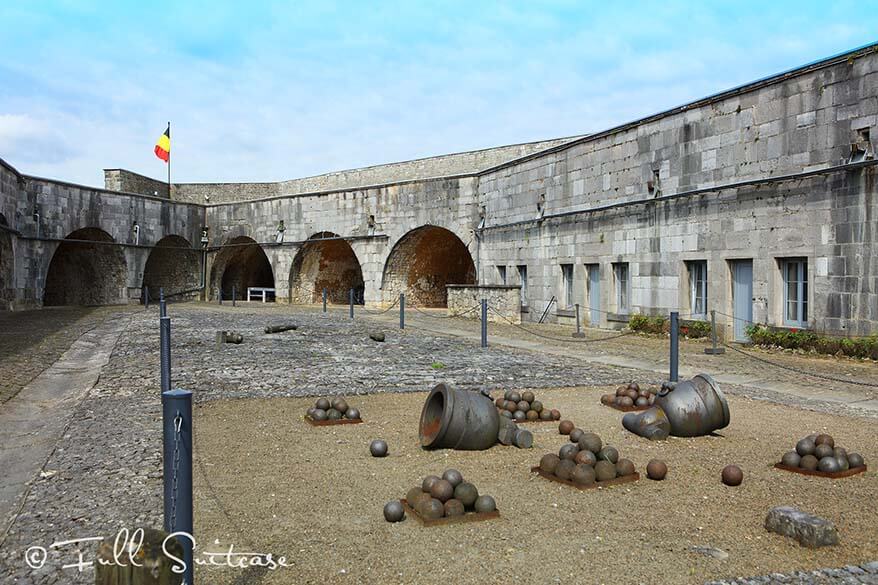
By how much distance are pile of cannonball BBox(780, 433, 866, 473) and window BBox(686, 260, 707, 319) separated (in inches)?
401

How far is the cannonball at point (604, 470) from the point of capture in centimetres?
511

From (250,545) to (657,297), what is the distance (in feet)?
46.4

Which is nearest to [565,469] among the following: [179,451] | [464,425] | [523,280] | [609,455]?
[609,455]

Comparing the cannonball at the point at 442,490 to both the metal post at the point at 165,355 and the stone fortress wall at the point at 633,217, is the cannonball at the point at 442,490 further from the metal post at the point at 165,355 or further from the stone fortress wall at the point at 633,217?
the stone fortress wall at the point at 633,217

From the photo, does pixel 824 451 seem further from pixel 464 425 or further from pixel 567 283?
pixel 567 283

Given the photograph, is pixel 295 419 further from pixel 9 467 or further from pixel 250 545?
pixel 250 545

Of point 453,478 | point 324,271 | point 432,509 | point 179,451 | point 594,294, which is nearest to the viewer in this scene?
point 179,451

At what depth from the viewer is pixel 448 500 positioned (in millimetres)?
4371

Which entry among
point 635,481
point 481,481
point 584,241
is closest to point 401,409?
point 481,481

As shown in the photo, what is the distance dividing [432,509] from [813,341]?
35.6 ft

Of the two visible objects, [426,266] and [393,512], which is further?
[426,266]

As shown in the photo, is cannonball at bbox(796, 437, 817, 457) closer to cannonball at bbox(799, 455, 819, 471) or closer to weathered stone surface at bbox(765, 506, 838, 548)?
cannonball at bbox(799, 455, 819, 471)

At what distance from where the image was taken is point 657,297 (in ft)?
53.9

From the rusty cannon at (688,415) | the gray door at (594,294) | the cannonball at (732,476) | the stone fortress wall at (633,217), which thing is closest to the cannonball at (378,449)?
the rusty cannon at (688,415)
